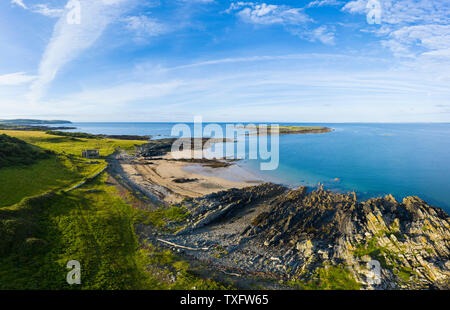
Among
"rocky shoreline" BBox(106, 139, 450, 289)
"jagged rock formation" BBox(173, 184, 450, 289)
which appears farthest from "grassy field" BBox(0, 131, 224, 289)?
"jagged rock formation" BBox(173, 184, 450, 289)

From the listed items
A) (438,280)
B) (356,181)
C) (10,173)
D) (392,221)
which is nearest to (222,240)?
(438,280)

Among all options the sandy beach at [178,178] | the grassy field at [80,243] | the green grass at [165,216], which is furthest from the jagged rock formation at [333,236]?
the sandy beach at [178,178]

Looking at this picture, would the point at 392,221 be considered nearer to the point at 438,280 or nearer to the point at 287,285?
the point at 438,280


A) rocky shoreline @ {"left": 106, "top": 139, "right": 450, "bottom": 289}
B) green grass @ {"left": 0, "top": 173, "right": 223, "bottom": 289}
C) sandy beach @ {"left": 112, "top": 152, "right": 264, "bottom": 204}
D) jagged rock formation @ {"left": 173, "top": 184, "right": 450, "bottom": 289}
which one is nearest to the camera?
green grass @ {"left": 0, "top": 173, "right": 223, "bottom": 289}

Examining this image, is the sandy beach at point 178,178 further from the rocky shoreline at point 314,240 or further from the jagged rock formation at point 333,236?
the jagged rock formation at point 333,236

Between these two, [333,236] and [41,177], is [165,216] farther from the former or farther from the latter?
[41,177]

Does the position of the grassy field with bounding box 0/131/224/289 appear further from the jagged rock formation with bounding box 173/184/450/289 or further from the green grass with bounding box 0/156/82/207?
the jagged rock formation with bounding box 173/184/450/289
